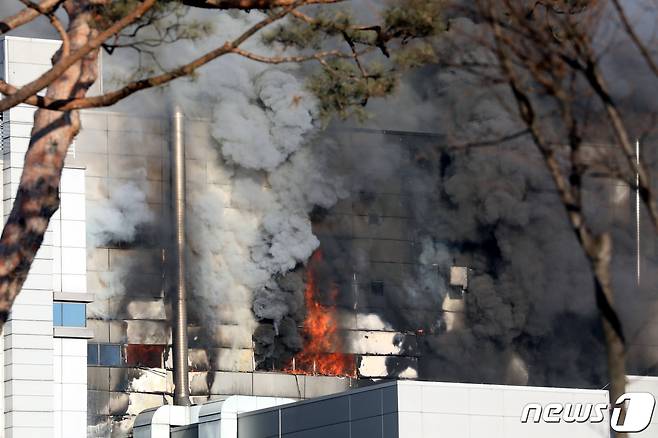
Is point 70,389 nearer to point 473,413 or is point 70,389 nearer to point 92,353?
point 473,413

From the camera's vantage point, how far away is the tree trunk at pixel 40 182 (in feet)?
77.3

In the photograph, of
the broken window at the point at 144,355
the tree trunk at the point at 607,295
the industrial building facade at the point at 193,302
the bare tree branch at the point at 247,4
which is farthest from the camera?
the broken window at the point at 144,355

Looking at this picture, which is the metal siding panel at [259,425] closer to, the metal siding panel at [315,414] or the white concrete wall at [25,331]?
the metal siding panel at [315,414]

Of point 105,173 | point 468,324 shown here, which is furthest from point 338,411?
point 468,324

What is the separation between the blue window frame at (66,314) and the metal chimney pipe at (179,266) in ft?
59.4

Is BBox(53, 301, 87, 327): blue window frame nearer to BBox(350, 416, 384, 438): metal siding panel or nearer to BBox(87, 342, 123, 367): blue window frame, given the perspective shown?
BBox(350, 416, 384, 438): metal siding panel

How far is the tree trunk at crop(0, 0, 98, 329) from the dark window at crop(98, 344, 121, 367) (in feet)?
134

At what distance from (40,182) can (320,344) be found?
4899 cm

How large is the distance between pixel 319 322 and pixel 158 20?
5060 centimetres

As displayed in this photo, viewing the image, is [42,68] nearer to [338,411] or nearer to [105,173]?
[338,411]

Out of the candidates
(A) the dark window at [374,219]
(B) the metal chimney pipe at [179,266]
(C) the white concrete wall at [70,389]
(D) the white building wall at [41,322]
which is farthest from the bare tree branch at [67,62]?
(A) the dark window at [374,219]

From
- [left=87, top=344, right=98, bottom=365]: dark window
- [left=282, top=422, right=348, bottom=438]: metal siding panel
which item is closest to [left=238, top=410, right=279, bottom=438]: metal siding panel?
[left=282, top=422, right=348, bottom=438]: metal siding panel

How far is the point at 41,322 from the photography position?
46094 mm

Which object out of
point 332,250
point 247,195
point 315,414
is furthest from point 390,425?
point 332,250
